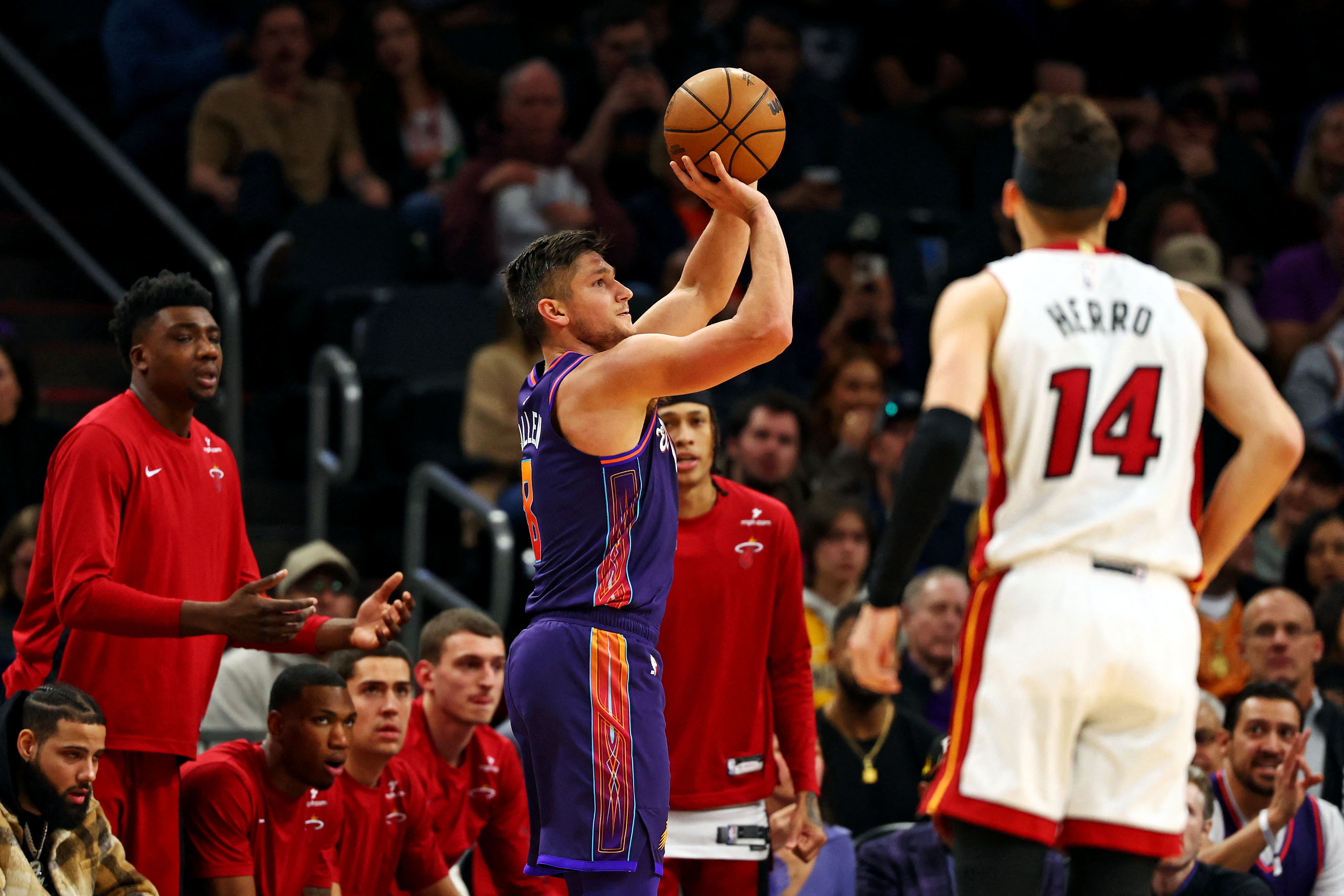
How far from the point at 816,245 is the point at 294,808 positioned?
20.5 feet

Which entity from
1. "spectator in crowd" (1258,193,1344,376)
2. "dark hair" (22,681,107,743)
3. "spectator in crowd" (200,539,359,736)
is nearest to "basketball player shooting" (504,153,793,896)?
"dark hair" (22,681,107,743)

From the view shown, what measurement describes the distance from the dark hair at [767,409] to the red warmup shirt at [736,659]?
2852 millimetres

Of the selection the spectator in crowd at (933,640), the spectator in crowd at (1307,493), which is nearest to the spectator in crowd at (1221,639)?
the spectator in crowd at (1307,493)

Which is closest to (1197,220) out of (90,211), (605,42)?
(605,42)

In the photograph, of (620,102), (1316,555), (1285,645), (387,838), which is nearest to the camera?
(387,838)

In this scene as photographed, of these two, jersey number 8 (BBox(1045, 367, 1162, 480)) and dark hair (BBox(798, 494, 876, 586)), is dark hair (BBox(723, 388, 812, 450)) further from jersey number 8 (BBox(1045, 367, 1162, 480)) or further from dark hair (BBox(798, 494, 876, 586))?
jersey number 8 (BBox(1045, 367, 1162, 480))

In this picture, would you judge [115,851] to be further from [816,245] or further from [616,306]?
[816,245]

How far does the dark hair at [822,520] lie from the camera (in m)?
8.51

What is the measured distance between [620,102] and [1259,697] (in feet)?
20.1

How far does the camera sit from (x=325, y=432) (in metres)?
9.80

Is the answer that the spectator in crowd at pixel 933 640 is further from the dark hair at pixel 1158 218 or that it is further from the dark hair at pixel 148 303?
the dark hair at pixel 148 303

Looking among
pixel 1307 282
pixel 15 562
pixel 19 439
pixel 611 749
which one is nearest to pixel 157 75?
pixel 19 439

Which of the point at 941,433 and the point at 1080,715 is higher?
the point at 941,433

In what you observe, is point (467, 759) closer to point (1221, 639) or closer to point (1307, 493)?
point (1221, 639)
